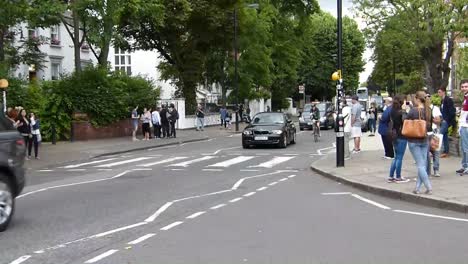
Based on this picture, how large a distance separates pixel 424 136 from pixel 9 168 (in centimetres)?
676

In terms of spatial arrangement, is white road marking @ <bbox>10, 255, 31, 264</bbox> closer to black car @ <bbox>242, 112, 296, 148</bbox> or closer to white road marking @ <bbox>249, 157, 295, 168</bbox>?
white road marking @ <bbox>249, 157, 295, 168</bbox>

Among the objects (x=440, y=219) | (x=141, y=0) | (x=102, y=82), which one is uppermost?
(x=141, y=0)

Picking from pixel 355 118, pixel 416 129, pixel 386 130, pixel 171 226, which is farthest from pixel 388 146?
pixel 171 226

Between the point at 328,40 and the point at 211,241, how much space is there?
7424cm

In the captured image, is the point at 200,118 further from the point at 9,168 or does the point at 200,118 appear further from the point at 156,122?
the point at 9,168

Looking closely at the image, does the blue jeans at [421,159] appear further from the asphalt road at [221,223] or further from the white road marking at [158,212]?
the white road marking at [158,212]

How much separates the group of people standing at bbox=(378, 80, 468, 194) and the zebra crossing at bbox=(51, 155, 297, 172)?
3.91 meters

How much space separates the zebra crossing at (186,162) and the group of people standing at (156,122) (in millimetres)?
8874

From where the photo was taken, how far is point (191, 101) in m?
43.2

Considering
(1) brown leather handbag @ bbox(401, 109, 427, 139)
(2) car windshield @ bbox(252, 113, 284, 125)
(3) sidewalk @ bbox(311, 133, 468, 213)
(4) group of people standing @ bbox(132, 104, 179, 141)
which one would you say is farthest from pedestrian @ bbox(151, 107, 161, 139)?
(1) brown leather handbag @ bbox(401, 109, 427, 139)

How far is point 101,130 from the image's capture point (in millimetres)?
30922

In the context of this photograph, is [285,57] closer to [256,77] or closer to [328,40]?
[256,77]

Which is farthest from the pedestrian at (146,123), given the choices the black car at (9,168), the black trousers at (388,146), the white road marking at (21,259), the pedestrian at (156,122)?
the white road marking at (21,259)

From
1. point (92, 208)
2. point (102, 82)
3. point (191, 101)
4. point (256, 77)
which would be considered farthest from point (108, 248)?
point (256, 77)
